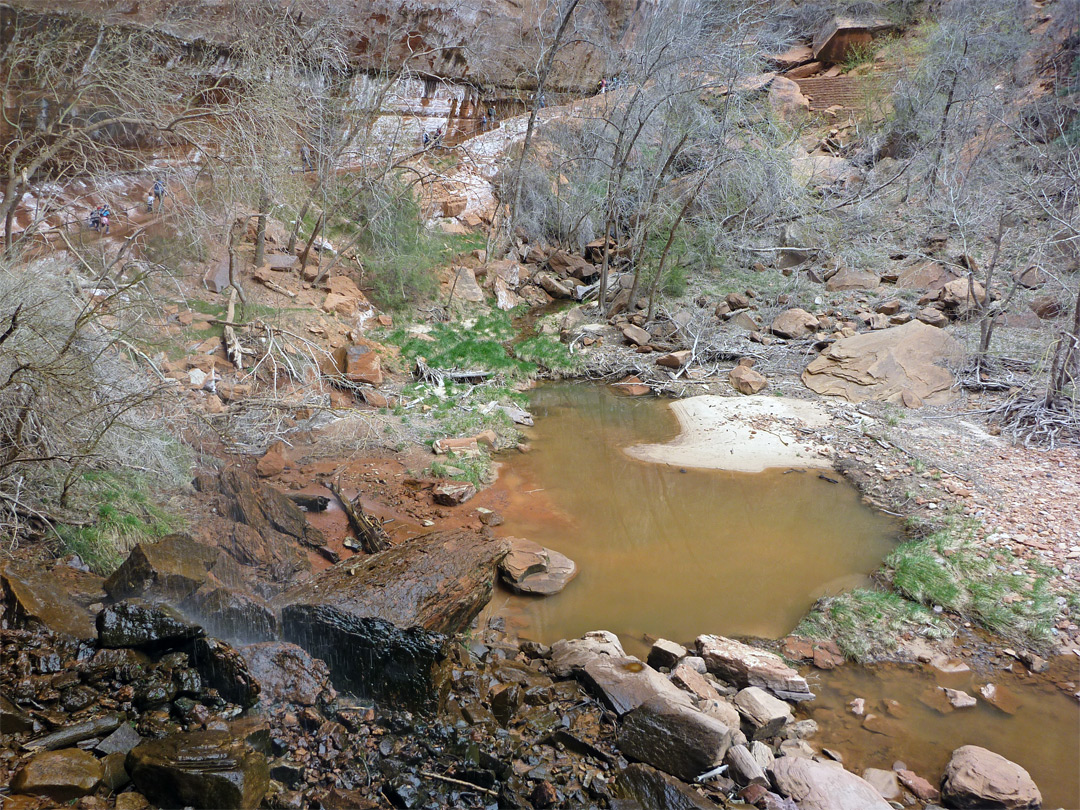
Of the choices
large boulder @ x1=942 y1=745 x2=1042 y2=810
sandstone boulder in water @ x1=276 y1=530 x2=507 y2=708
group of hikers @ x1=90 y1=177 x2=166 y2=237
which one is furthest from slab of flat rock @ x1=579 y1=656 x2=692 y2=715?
group of hikers @ x1=90 y1=177 x2=166 y2=237

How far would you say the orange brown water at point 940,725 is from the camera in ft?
13.4

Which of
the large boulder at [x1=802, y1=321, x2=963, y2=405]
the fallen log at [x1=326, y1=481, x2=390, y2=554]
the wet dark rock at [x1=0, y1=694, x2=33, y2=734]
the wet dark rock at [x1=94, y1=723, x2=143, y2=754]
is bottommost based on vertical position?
the fallen log at [x1=326, y1=481, x2=390, y2=554]

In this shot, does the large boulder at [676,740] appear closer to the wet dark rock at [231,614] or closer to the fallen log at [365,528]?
the wet dark rock at [231,614]

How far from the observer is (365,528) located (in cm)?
601

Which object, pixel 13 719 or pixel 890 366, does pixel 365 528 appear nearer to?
pixel 13 719

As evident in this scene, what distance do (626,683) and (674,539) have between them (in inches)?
109

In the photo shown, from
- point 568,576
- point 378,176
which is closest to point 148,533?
point 568,576

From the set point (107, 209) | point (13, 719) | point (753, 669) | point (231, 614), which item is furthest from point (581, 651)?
point (107, 209)

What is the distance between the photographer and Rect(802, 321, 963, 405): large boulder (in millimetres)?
9566

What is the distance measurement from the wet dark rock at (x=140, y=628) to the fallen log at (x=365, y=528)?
2171mm

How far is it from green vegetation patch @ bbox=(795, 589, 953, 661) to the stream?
0.52ft

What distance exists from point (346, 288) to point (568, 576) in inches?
305

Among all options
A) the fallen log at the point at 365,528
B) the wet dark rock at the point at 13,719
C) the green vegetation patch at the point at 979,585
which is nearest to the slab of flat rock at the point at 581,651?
the fallen log at the point at 365,528

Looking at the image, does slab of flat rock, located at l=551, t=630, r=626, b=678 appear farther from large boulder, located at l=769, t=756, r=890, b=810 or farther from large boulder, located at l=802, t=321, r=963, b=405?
large boulder, located at l=802, t=321, r=963, b=405
